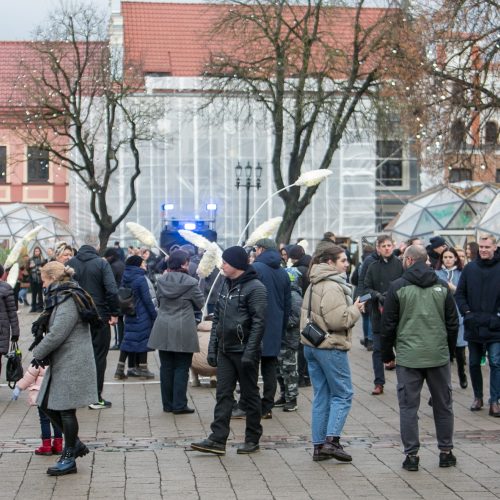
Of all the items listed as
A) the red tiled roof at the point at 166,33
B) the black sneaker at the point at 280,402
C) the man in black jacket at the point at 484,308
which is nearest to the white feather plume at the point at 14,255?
the black sneaker at the point at 280,402

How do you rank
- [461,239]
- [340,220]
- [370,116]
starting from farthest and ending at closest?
[340,220], [461,239], [370,116]

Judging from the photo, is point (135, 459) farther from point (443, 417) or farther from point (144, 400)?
point (144, 400)

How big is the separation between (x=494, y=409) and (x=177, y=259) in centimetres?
365

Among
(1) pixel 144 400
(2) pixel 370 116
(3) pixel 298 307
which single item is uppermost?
(2) pixel 370 116

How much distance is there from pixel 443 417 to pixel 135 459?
2475mm

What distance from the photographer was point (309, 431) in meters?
11.5

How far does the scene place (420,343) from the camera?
376 inches

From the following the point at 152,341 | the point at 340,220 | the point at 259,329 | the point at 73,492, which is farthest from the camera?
the point at 340,220

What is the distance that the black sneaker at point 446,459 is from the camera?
9.55 m

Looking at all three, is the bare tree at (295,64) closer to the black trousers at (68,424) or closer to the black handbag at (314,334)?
the black handbag at (314,334)

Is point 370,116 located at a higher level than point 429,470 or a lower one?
higher

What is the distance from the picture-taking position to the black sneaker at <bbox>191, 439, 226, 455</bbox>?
10078mm

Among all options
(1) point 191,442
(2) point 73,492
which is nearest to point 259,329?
(1) point 191,442

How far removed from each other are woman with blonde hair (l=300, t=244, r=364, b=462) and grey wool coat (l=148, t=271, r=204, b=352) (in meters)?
2.96
